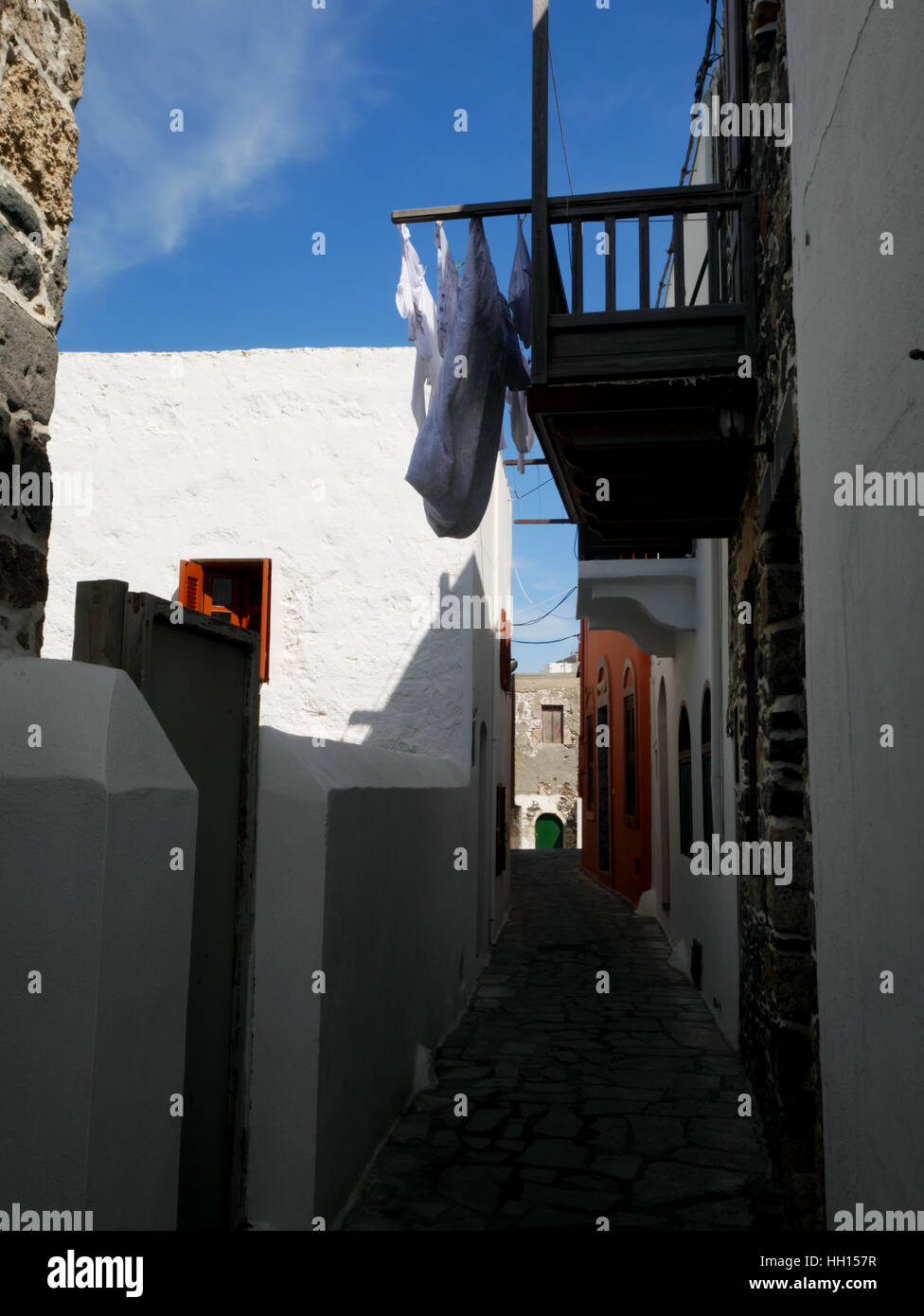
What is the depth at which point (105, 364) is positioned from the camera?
8562mm

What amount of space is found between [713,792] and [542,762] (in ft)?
78.7

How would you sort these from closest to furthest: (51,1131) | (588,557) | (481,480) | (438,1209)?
(51,1131) → (438,1209) → (481,480) → (588,557)

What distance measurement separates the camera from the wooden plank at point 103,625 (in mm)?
2764

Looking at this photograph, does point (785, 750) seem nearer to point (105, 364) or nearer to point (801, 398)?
point (801, 398)

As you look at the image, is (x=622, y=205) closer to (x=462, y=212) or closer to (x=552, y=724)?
(x=462, y=212)

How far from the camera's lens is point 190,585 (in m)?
7.93

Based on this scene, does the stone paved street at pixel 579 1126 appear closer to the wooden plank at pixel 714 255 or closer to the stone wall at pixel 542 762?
the wooden plank at pixel 714 255

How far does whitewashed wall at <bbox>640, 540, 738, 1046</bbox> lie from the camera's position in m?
6.75

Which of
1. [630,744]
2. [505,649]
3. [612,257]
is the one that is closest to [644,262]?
[612,257]

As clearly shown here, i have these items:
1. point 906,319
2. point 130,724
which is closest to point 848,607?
point 906,319

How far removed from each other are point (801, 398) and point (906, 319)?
139cm

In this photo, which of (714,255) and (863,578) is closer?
(863,578)

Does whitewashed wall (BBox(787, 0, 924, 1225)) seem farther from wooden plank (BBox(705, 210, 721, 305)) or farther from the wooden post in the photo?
the wooden post

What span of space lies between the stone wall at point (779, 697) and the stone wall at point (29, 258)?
262 cm
